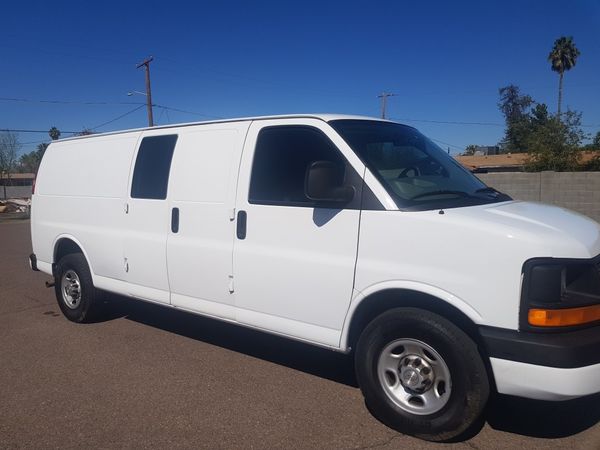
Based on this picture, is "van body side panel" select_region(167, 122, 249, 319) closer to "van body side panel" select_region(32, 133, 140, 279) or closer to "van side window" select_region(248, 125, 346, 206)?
"van side window" select_region(248, 125, 346, 206)

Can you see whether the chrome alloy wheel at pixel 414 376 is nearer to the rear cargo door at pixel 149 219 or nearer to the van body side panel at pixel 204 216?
the van body side panel at pixel 204 216

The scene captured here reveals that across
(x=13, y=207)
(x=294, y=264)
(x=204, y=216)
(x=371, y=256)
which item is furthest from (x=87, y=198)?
(x=13, y=207)

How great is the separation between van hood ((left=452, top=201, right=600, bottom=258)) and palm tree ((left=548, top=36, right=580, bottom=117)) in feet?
206

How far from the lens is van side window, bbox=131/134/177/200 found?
494 cm

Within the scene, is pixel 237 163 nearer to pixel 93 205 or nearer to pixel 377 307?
pixel 377 307

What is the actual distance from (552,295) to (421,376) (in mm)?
985

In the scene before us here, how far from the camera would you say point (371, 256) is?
3504 mm

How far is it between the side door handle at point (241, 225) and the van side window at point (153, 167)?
3.33 feet

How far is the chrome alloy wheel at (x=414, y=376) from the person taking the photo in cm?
329

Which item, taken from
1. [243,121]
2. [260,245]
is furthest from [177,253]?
[243,121]

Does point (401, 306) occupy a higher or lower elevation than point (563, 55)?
lower

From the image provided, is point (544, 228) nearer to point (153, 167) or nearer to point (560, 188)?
point (153, 167)

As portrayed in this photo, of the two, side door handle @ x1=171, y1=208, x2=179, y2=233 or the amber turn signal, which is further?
side door handle @ x1=171, y1=208, x2=179, y2=233

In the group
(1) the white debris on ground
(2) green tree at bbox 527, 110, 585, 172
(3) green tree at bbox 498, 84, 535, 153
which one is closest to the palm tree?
(3) green tree at bbox 498, 84, 535, 153
